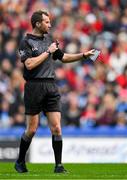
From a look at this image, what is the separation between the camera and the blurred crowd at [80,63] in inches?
638

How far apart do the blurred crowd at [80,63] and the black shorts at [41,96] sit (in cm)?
644

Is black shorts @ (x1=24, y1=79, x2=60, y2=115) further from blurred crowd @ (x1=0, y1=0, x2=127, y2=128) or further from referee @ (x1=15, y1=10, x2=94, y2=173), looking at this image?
blurred crowd @ (x1=0, y1=0, x2=127, y2=128)

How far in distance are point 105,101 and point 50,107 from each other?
6.79m

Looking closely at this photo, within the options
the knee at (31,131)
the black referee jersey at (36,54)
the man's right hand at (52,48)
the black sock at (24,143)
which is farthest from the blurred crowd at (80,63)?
the man's right hand at (52,48)

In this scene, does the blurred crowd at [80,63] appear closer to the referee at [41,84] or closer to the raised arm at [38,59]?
the referee at [41,84]

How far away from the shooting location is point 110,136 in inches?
561

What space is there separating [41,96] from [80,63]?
8280mm

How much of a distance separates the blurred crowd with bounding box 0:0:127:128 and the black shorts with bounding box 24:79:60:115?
644cm

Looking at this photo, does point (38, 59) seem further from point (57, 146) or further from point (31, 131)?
point (57, 146)

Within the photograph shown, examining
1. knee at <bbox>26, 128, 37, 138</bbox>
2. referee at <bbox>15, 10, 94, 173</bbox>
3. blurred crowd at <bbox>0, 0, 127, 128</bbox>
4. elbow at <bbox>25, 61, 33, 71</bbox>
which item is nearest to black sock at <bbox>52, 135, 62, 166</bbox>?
referee at <bbox>15, 10, 94, 173</bbox>

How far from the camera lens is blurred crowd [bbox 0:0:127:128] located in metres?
16.2

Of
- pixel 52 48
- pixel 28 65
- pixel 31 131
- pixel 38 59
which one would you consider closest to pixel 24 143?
pixel 31 131

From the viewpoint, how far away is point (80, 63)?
17.7 metres

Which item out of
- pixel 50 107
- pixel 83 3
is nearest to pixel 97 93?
pixel 83 3
